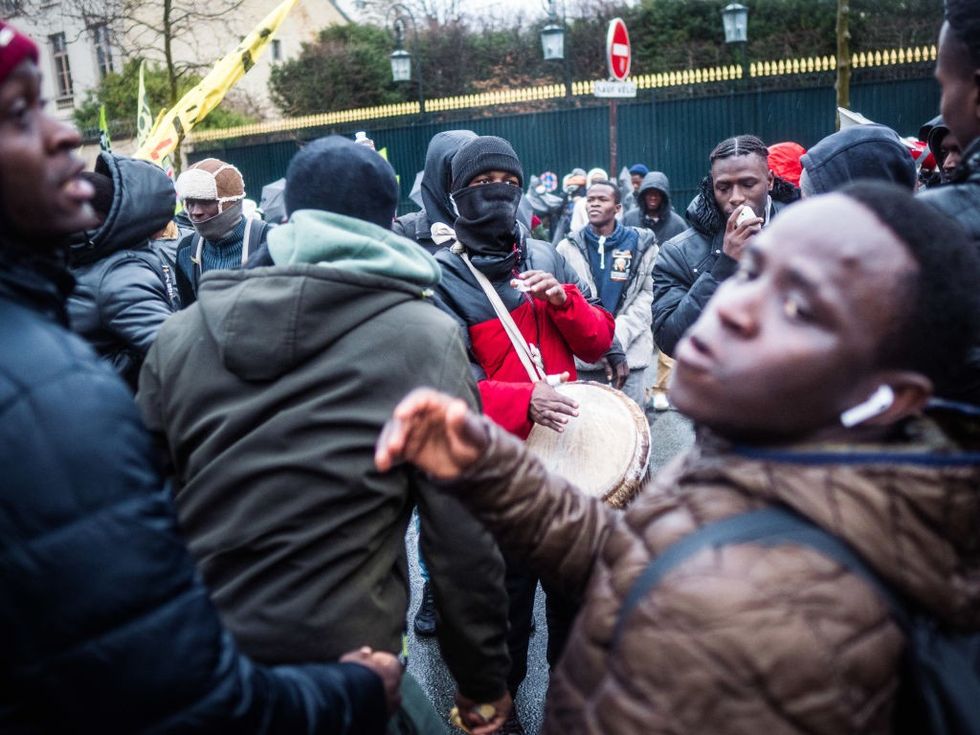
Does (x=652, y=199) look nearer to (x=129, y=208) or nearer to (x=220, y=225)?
(x=220, y=225)

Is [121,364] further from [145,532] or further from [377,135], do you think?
[377,135]

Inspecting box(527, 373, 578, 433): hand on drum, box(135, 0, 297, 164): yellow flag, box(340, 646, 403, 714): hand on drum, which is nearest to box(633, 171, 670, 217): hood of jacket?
box(135, 0, 297, 164): yellow flag

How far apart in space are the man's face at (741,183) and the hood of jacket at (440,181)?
123 centimetres

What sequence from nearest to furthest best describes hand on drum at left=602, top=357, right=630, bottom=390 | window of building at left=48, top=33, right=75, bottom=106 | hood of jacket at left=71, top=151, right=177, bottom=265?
hood of jacket at left=71, top=151, right=177, bottom=265 < hand on drum at left=602, top=357, right=630, bottom=390 < window of building at left=48, top=33, right=75, bottom=106

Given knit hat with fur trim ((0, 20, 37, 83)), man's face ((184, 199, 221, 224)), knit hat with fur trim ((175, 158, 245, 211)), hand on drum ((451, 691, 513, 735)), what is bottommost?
hand on drum ((451, 691, 513, 735))

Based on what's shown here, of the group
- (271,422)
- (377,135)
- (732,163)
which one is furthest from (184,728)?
(377,135)

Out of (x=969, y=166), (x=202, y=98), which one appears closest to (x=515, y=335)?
(x=969, y=166)

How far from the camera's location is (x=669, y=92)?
58.5ft

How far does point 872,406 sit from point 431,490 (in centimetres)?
110

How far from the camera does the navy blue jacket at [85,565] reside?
1.27 metres

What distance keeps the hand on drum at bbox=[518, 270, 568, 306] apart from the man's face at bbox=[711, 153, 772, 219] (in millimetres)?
905

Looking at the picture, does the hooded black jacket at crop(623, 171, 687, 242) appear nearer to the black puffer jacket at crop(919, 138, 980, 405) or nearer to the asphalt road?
the asphalt road

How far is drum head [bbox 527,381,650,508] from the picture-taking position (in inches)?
121

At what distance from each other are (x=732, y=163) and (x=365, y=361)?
2.42m
